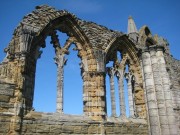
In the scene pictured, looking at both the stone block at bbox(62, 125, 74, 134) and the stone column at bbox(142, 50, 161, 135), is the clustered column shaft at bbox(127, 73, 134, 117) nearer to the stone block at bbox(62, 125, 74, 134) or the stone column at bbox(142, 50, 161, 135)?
the stone column at bbox(142, 50, 161, 135)

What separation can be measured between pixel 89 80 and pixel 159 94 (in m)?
2.42

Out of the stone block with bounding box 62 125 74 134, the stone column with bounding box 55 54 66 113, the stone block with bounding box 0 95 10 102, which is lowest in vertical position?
the stone block with bounding box 62 125 74 134

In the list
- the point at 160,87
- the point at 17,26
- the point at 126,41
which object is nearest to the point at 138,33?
the point at 126,41

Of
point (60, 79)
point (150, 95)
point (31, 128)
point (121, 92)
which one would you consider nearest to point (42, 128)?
point (31, 128)

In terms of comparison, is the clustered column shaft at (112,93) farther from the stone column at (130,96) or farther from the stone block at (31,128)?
the stone block at (31,128)

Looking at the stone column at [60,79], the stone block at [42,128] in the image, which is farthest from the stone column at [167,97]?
the stone block at [42,128]

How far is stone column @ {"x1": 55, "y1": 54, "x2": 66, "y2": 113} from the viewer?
263 inches

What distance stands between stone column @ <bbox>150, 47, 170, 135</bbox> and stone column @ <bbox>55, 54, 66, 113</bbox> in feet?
10.5

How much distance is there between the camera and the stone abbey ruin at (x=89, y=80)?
5.95m

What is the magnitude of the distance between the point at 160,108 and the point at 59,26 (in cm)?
434

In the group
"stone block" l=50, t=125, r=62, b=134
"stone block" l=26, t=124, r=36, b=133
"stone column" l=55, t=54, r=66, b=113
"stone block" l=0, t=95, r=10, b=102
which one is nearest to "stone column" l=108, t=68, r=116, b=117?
"stone column" l=55, t=54, r=66, b=113

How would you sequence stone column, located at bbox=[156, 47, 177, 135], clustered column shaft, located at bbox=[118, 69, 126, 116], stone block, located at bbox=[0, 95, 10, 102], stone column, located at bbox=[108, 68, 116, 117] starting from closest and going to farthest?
stone block, located at bbox=[0, 95, 10, 102]
stone column, located at bbox=[156, 47, 177, 135]
stone column, located at bbox=[108, 68, 116, 117]
clustered column shaft, located at bbox=[118, 69, 126, 116]

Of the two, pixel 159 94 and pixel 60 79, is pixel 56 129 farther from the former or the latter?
pixel 159 94

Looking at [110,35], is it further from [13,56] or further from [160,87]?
[13,56]
